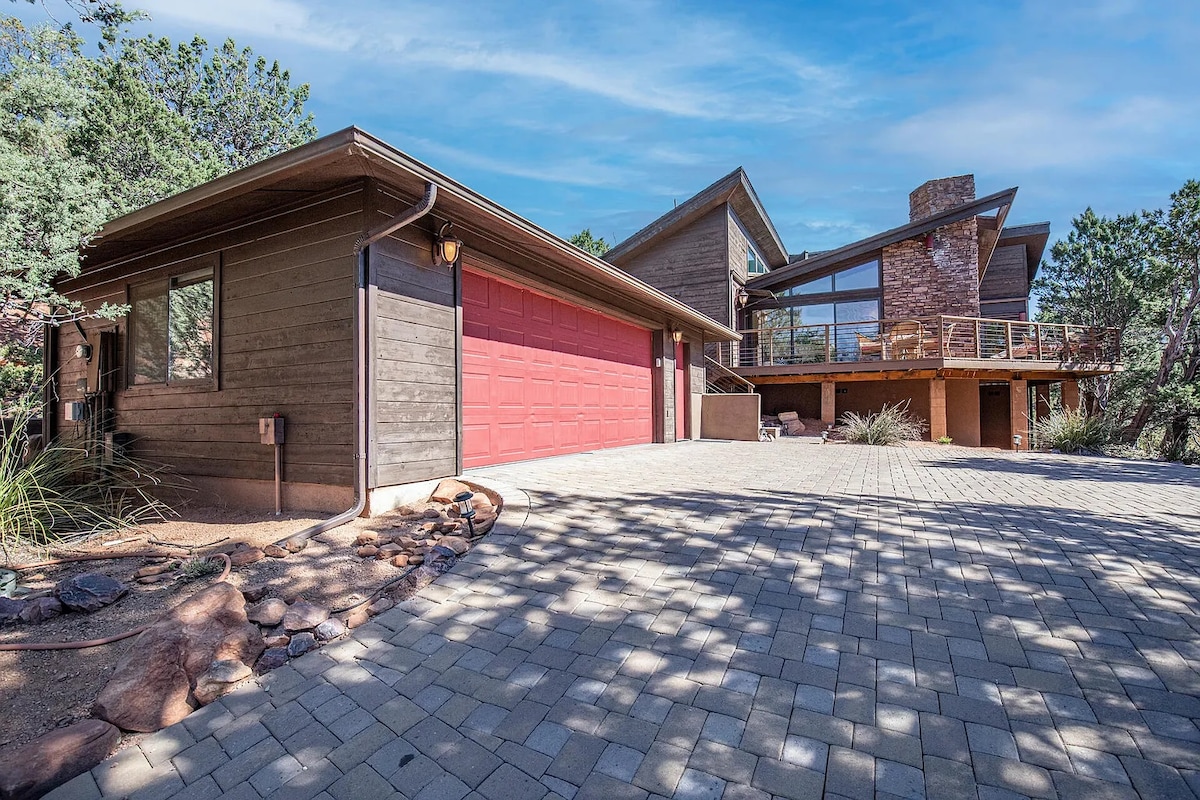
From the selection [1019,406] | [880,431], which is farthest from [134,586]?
[1019,406]

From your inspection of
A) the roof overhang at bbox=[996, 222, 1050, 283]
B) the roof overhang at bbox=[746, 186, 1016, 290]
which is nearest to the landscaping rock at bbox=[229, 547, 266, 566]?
the roof overhang at bbox=[746, 186, 1016, 290]

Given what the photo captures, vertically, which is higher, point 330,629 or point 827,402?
point 827,402

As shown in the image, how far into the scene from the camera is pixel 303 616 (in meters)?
2.45

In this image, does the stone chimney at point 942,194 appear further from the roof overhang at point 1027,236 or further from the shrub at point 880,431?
the shrub at point 880,431

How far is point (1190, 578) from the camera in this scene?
2.66 m

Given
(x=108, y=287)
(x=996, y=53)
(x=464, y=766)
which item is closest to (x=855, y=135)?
(x=996, y=53)

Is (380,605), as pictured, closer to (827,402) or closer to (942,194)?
(827,402)

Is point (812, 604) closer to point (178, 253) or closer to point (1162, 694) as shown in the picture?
point (1162, 694)

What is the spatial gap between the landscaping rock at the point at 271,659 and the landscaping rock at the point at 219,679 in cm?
5

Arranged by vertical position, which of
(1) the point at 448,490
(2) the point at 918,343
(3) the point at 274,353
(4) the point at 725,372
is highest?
(2) the point at 918,343

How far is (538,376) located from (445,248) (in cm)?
222

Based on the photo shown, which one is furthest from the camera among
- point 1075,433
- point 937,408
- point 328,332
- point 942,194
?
point 942,194

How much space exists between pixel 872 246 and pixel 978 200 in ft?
8.40

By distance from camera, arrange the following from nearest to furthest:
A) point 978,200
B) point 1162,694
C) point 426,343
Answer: point 1162,694
point 426,343
point 978,200
